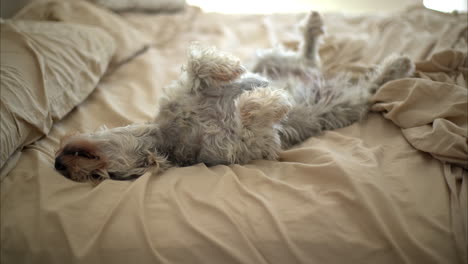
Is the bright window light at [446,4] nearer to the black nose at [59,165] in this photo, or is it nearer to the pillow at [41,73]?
the pillow at [41,73]

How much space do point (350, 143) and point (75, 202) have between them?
1.01 m

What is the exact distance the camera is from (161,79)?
186cm

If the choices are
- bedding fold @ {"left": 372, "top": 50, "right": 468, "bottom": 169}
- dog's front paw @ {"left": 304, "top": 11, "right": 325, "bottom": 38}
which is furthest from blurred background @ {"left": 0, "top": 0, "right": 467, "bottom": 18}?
bedding fold @ {"left": 372, "top": 50, "right": 468, "bottom": 169}

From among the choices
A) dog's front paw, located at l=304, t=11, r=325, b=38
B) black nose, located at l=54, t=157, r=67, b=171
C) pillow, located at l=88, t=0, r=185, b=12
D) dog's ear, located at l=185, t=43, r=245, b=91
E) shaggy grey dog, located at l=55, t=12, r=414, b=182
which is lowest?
black nose, located at l=54, t=157, r=67, b=171

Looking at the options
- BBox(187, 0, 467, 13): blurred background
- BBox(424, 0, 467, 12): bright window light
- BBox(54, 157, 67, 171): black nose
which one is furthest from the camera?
BBox(187, 0, 467, 13): blurred background

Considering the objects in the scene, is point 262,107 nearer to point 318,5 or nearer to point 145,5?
point 145,5

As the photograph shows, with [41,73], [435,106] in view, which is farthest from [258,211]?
[41,73]

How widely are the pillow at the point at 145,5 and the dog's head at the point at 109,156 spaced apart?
156 cm

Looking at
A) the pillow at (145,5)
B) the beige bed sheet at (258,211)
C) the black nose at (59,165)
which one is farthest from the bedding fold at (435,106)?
the pillow at (145,5)

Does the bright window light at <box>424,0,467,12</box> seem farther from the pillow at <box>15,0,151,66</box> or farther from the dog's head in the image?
the dog's head

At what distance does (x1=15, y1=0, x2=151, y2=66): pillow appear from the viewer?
6.29 feet

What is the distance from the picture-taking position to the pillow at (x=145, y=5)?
2.38m

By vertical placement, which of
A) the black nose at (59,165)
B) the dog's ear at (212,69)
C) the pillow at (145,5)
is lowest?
the black nose at (59,165)

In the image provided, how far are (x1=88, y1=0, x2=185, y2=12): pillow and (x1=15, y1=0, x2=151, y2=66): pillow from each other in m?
0.24
